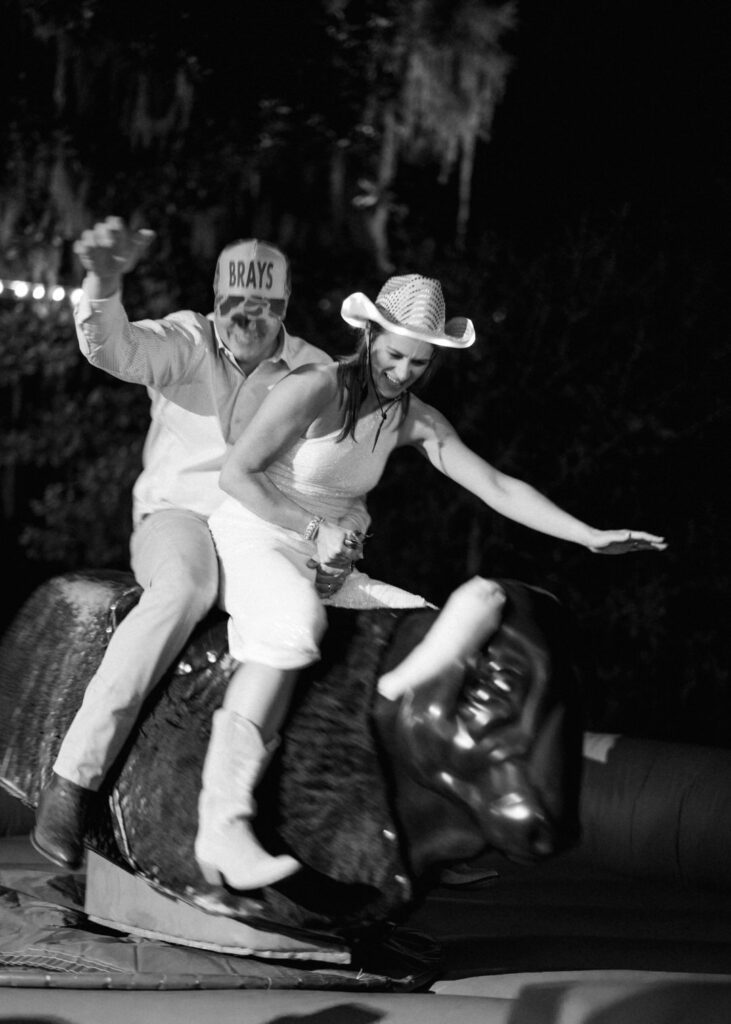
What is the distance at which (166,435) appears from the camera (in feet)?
11.4

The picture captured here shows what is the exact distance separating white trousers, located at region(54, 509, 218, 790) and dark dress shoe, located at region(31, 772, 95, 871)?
0.10ft

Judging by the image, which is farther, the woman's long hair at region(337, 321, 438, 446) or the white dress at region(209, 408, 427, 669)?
the woman's long hair at region(337, 321, 438, 446)

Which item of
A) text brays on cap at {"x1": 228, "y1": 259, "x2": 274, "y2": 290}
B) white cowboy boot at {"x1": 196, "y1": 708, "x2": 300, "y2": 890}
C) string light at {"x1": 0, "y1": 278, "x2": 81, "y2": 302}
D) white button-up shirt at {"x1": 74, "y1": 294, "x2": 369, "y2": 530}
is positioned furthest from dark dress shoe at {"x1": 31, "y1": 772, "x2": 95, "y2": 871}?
string light at {"x1": 0, "y1": 278, "x2": 81, "y2": 302}

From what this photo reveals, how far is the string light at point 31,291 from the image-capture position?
7.91 meters

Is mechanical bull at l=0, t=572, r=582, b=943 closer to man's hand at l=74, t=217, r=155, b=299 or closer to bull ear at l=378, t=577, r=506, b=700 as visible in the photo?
bull ear at l=378, t=577, r=506, b=700

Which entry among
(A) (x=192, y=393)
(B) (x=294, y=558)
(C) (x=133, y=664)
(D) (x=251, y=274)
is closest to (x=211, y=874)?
(C) (x=133, y=664)

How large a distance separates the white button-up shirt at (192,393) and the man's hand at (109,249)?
0.25 metres

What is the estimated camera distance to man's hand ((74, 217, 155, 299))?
2.78 meters

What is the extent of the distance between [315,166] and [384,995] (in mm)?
6339

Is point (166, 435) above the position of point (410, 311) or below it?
below

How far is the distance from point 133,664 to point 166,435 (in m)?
0.80

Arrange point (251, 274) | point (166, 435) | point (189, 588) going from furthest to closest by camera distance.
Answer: point (166, 435), point (251, 274), point (189, 588)

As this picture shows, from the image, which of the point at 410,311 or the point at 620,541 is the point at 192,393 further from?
the point at 620,541

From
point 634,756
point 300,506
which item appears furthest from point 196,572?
point 634,756
